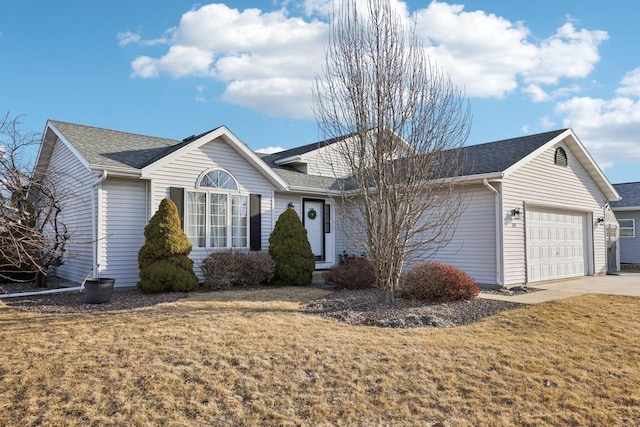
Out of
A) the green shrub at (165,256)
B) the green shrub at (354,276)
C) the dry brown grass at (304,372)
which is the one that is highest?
the green shrub at (165,256)

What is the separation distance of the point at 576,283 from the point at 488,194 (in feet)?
14.3

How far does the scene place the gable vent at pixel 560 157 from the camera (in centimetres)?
1453

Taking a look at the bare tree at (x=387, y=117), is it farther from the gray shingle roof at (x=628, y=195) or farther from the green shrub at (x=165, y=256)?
the gray shingle roof at (x=628, y=195)

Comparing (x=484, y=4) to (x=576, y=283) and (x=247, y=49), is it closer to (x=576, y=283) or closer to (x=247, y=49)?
(x=247, y=49)

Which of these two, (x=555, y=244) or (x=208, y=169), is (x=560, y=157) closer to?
(x=555, y=244)

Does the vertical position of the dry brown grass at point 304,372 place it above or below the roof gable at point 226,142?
below

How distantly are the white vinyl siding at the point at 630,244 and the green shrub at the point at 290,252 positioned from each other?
58.5ft

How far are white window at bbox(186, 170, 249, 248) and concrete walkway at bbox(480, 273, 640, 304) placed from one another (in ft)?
22.7

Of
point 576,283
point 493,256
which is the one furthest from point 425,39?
point 576,283

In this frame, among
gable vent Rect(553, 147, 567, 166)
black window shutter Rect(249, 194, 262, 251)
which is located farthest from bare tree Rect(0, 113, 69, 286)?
gable vent Rect(553, 147, 567, 166)

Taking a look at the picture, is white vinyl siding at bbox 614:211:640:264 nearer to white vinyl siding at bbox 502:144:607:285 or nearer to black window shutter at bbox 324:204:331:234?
white vinyl siding at bbox 502:144:607:285

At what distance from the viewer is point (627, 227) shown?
22000mm

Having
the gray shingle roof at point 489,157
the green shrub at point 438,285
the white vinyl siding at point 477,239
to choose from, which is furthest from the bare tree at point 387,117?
the white vinyl siding at point 477,239

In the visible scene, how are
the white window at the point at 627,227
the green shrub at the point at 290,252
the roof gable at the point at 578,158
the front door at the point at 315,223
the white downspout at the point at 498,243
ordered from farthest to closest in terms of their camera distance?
the white window at the point at 627,227 → the front door at the point at 315,223 → the roof gable at the point at 578,158 → the green shrub at the point at 290,252 → the white downspout at the point at 498,243
